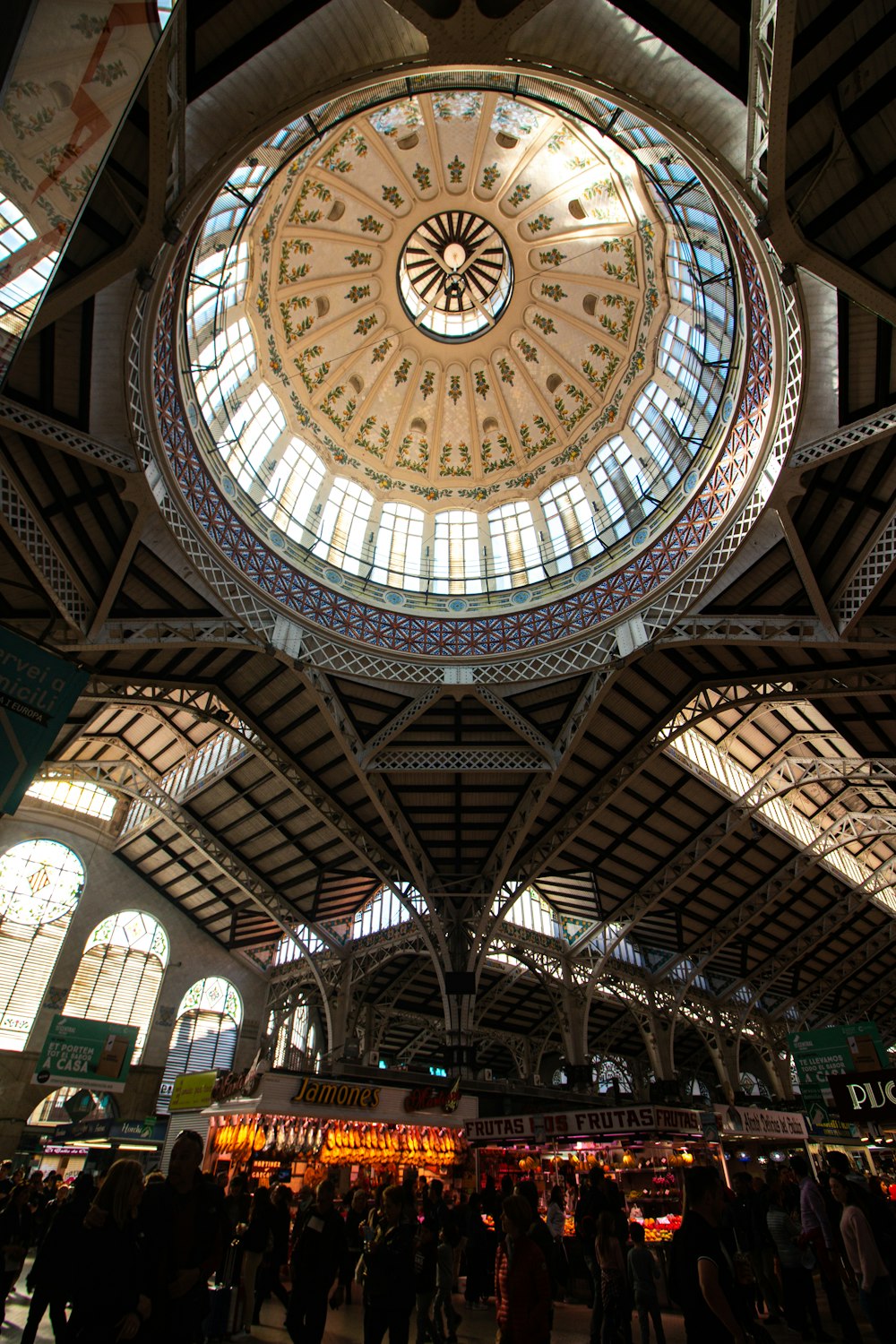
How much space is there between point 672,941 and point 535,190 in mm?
35296

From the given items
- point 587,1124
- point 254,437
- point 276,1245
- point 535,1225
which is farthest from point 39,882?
point 535,1225

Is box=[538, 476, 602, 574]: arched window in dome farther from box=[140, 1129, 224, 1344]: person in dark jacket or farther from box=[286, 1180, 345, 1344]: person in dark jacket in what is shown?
box=[140, 1129, 224, 1344]: person in dark jacket

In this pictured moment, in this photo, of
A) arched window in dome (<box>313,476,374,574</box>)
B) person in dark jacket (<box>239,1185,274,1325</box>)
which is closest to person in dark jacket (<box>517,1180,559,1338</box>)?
person in dark jacket (<box>239,1185,274,1325</box>)

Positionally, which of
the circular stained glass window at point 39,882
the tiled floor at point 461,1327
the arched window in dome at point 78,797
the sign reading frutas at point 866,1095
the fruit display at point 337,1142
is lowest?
the tiled floor at point 461,1327

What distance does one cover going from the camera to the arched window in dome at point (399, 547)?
25.5m

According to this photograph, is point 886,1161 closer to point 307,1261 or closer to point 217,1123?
point 217,1123

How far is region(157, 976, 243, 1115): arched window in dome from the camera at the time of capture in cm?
3625

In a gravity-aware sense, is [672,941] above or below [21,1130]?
above

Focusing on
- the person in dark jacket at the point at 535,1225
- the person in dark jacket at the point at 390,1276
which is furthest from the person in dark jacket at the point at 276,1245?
the person in dark jacket at the point at 390,1276

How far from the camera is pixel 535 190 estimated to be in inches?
1056

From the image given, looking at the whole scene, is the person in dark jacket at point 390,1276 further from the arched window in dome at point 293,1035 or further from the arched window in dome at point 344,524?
the arched window in dome at point 293,1035

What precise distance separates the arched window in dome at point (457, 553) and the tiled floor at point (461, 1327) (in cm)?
1950

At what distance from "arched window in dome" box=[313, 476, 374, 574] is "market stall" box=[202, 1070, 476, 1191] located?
52.6 feet

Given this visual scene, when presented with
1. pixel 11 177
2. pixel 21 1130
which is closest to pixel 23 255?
pixel 11 177
